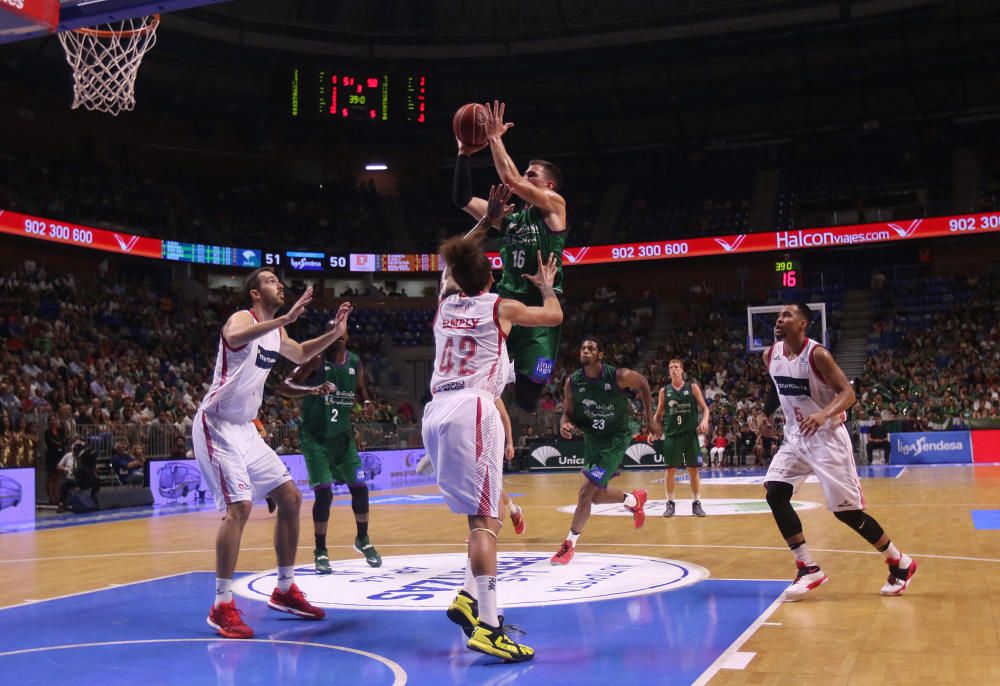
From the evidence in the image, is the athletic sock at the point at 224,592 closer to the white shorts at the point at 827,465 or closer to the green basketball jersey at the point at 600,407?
the white shorts at the point at 827,465

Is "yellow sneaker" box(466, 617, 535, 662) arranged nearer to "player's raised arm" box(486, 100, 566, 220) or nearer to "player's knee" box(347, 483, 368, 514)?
"player's raised arm" box(486, 100, 566, 220)

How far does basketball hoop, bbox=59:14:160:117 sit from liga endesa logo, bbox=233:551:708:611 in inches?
223

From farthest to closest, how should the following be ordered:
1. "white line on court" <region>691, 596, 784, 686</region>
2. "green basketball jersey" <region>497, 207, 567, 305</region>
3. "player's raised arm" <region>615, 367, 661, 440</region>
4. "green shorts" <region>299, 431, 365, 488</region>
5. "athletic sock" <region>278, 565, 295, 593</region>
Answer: "player's raised arm" <region>615, 367, 661, 440</region> → "green shorts" <region>299, 431, 365, 488</region> → "green basketball jersey" <region>497, 207, 567, 305</region> → "athletic sock" <region>278, 565, 295, 593</region> → "white line on court" <region>691, 596, 784, 686</region>

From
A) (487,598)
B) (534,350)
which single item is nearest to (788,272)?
(534,350)

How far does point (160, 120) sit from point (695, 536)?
2969 cm

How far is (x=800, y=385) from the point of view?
6.91 metres

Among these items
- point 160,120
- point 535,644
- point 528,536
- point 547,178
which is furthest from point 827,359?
point 160,120

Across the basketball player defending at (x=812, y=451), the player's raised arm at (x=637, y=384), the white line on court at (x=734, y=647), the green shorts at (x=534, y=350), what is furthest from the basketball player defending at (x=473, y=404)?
the player's raised arm at (x=637, y=384)

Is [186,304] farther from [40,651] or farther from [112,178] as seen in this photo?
[40,651]

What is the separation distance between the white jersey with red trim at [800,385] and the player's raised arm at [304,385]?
3271 mm

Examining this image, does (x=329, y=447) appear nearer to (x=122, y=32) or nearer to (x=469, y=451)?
(x=469, y=451)

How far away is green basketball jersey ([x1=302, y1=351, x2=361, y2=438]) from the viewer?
27.1 feet

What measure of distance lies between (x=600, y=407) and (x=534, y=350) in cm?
283

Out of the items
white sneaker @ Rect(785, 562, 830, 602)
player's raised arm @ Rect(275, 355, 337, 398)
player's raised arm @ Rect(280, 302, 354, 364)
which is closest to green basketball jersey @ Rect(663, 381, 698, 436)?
player's raised arm @ Rect(275, 355, 337, 398)
